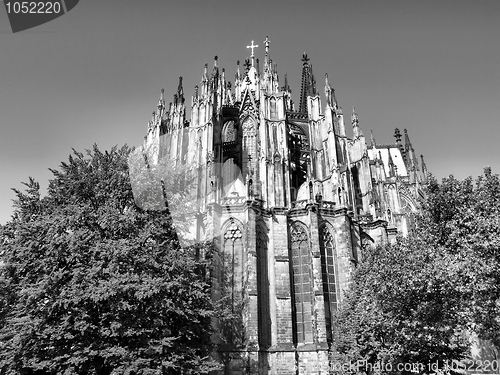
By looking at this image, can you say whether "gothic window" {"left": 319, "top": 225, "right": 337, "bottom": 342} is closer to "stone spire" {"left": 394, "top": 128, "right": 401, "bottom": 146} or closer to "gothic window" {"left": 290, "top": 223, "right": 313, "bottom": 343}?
"gothic window" {"left": 290, "top": 223, "right": 313, "bottom": 343}

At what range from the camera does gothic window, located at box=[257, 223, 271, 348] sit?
27.9m

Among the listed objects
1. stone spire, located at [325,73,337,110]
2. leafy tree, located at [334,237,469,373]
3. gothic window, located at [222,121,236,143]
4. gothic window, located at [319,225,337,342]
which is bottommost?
leafy tree, located at [334,237,469,373]

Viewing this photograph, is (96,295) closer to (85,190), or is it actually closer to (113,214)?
(113,214)

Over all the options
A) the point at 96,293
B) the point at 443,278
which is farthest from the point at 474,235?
the point at 96,293

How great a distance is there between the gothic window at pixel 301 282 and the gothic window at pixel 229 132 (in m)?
12.5

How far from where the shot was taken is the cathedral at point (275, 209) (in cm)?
2748

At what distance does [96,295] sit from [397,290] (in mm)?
11739

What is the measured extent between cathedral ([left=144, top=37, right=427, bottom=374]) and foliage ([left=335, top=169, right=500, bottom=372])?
5949 millimetres

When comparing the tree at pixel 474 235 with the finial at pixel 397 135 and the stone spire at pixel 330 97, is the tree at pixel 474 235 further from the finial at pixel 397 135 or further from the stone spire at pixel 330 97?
the finial at pixel 397 135

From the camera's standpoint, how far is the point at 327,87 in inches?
1577

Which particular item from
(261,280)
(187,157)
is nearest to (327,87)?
(187,157)

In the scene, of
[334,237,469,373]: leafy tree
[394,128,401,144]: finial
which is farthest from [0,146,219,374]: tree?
[394,128,401,144]: finial

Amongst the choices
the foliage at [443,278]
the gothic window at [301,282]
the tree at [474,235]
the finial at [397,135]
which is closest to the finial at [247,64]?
the gothic window at [301,282]

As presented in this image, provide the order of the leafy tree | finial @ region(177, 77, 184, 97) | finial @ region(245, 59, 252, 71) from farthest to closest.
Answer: finial @ region(245, 59, 252, 71)
finial @ region(177, 77, 184, 97)
the leafy tree
